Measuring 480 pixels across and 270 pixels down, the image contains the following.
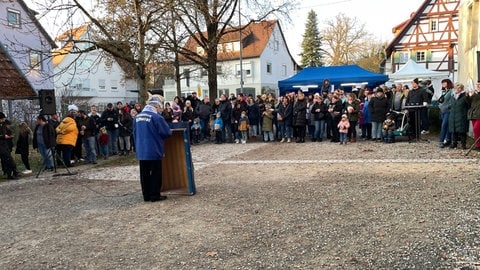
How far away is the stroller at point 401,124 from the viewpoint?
1270 cm

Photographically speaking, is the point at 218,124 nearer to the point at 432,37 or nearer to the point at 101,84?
the point at 432,37

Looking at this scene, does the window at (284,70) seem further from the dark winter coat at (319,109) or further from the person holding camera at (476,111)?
the person holding camera at (476,111)

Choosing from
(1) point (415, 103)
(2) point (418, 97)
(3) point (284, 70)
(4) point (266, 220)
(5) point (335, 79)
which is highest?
(3) point (284, 70)

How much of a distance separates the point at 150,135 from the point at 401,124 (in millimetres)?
8977

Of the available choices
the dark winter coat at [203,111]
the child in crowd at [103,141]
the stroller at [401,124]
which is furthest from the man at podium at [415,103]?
the child in crowd at [103,141]

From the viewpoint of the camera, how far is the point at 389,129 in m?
12.8

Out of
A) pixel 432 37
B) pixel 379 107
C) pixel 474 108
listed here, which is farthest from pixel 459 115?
pixel 432 37

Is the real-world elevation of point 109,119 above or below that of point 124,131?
above

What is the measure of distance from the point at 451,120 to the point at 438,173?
3.62 meters

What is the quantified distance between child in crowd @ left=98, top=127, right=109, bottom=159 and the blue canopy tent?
10.6m

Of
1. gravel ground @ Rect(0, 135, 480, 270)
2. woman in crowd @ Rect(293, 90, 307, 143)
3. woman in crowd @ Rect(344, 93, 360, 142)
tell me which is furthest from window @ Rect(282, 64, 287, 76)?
gravel ground @ Rect(0, 135, 480, 270)

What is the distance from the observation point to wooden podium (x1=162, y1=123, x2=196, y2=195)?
7.56m

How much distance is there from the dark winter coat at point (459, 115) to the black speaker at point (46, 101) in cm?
1086

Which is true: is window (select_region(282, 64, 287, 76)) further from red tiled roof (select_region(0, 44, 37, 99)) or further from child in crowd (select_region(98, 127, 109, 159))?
red tiled roof (select_region(0, 44, 37, 99))
